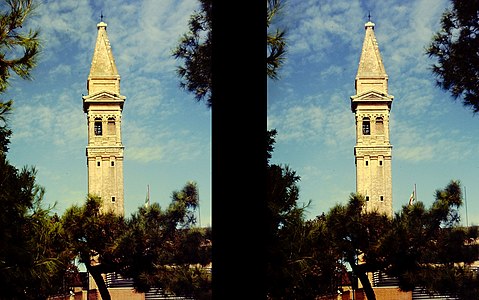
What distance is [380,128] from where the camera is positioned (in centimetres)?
1360

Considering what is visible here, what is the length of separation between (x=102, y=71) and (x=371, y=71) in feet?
17.9

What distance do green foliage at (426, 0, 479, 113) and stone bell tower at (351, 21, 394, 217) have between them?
4682mm

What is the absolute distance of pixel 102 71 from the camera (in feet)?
46.5

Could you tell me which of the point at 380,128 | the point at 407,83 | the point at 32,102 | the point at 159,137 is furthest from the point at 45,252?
the point at 32,102

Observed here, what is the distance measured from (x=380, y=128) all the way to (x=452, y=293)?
21.0 ft

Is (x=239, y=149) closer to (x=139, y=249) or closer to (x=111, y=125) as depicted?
(x=139, y=249)

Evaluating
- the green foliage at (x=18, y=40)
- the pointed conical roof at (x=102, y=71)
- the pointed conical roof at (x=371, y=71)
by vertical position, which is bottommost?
the green foliage at (x=18, y=40)

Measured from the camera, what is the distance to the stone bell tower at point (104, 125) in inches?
563

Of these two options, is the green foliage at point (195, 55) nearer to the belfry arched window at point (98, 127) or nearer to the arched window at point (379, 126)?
the arched window at point (379, 126)

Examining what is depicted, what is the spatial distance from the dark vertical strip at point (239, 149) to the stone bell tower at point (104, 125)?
12136 millimetres

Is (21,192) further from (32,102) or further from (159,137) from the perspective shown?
(32,102)

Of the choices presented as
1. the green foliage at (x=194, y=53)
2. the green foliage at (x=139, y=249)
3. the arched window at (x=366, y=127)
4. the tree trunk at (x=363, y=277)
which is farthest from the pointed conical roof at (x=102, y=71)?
the green foliage at (x=194, y=53)

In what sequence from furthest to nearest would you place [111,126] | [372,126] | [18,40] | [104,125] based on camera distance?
[111,126] → [104,125] → [372,126] → [18,40]

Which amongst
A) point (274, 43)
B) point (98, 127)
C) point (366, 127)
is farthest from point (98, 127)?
Answer: point (274, 43)
